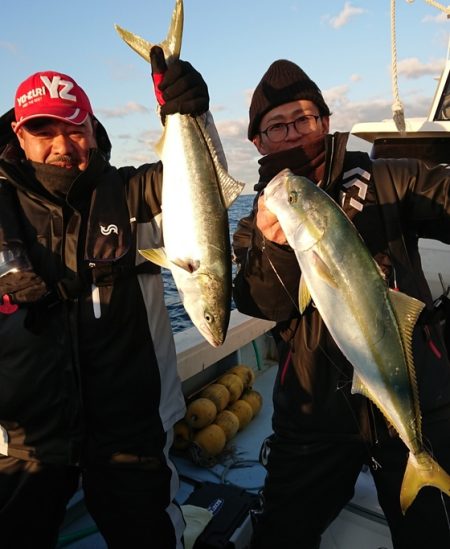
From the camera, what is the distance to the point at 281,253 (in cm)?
245

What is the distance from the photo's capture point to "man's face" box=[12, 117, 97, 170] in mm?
2760

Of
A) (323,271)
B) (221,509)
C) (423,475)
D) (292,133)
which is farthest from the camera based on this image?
(221,509)

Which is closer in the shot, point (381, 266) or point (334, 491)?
point (381, 266)

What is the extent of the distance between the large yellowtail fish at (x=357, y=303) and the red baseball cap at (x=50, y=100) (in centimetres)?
147

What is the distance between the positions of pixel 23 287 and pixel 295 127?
6.38 ft

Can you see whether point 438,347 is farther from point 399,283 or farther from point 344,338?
point 344,338

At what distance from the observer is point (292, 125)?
2.93 meters

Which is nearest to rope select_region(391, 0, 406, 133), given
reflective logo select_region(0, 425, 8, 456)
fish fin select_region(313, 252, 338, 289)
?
fish fin select_region(313, 252, 338, 289)

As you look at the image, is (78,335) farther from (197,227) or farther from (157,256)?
(197,227)

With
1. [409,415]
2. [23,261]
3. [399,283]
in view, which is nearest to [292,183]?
[399,283]

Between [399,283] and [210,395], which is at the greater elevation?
[399,283]

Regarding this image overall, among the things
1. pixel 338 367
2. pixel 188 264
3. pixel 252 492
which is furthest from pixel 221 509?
pixel 188 264

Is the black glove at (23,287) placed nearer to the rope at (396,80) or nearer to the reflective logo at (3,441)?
the reflective logo at (3,441)

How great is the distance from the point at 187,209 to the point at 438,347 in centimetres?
165
